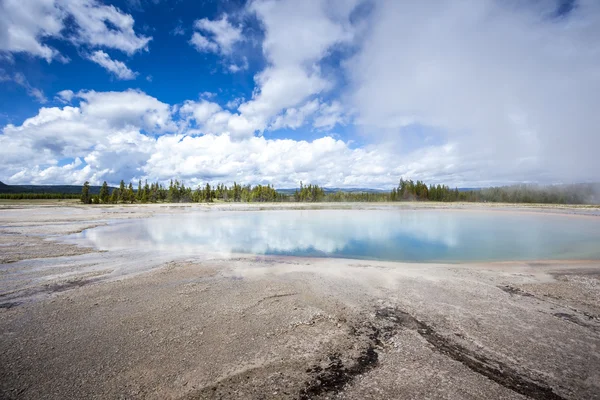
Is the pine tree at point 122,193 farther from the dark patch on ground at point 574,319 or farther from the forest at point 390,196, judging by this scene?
the dark patch on ground at point 574,319

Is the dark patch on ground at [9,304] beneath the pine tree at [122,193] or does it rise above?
beneath

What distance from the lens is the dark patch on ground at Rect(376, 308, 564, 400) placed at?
455 centimetres

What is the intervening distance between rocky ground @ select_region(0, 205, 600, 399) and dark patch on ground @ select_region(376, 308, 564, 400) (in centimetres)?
3

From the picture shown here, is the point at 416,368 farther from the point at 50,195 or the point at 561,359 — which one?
the point at 50,195

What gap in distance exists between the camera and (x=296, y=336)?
636 centimetres

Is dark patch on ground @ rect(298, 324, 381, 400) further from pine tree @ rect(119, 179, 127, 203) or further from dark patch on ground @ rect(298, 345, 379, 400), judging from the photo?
pine tree @ rect(119, 179, 127, 203)

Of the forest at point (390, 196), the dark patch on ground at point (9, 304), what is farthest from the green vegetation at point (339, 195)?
the dark patch on ground at point (9, 304)

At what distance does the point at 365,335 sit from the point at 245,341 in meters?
2.69

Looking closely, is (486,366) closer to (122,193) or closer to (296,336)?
(296,336)

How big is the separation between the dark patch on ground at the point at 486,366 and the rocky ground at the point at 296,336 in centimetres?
3

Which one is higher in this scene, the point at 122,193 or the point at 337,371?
the point at 122,193

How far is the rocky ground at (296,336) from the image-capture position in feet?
15.4

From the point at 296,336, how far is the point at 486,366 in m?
3.70

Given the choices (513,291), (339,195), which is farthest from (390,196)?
(513,291)
